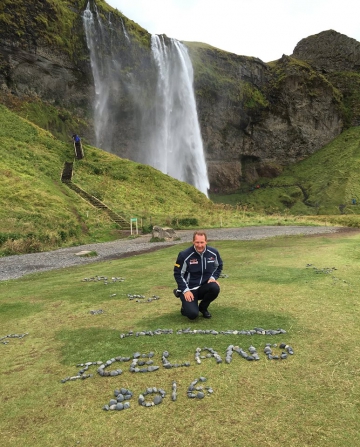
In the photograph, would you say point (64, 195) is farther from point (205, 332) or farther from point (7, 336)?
point (205, 332)

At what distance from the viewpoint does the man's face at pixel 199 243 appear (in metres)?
7.26

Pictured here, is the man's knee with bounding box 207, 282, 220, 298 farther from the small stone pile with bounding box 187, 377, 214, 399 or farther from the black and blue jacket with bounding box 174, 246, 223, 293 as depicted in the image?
the small stone pile with bounding box 187, 377, 214, 399

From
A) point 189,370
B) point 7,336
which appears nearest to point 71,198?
point 7,336

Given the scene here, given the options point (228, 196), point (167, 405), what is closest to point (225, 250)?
point (167, 405)

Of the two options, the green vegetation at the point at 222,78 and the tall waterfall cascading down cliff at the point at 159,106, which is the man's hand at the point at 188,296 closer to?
the tall waterfall cascading down cliff at the point at 159,106

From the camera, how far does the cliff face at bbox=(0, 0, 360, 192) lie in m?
61.4

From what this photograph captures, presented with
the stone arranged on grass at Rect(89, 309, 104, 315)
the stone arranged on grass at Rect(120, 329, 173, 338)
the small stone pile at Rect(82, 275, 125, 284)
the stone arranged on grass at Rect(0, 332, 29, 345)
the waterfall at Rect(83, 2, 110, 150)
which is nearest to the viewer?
the stone arranged on grass at Rect(120, 329, 173, 338)

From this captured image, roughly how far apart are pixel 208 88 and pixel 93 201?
6970 centimetres

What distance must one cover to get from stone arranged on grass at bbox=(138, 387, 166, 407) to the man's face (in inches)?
128

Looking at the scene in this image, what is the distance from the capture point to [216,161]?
102 m

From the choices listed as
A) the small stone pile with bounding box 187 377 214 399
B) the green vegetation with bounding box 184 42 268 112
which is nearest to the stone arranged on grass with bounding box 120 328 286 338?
the small stone pile with bounding box 187 377 214 399

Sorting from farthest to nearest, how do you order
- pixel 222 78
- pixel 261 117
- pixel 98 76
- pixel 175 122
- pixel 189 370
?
pixel 261 117 → pixel 222 78 → pixel 175 122 → pixel 98 76 → pixel 189 370

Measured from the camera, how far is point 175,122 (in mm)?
80938

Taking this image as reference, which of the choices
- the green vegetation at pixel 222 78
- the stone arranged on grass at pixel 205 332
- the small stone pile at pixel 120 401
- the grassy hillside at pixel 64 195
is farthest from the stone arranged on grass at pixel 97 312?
the green vegetation at pixel 222 78
